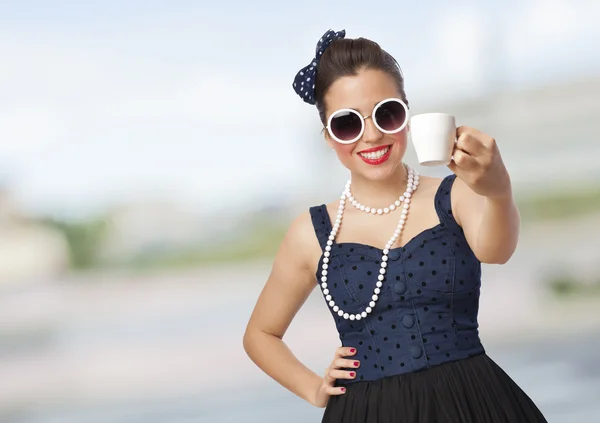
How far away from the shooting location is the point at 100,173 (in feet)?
14.7

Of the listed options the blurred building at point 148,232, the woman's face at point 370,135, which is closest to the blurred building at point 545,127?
the blurred building at point 148,232

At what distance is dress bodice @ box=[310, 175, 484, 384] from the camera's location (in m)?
1.90

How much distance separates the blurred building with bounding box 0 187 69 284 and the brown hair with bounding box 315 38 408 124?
2721mm

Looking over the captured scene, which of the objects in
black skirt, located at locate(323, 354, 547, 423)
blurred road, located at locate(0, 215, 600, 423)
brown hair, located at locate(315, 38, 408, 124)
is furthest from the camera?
blurred road, located at locate(0, 215, 600, 423)

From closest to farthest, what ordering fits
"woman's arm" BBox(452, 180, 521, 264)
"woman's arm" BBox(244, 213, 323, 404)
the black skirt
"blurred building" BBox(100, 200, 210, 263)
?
"woman's arm" BBox(452, 180, 521, 264) → the black skirt → "woman's arm" BBox(244, 213, 323, 404) → "blurred building" BBox(100, 200, 210, 263)

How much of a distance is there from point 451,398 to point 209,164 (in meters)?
2.75

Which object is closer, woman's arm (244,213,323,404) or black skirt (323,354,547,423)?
black skirt (323,354,547,423)

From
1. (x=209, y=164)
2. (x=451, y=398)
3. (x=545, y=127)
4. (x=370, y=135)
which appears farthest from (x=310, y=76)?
(x=545, y=127)

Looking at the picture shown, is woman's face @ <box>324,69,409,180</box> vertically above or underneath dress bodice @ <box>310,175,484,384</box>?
above

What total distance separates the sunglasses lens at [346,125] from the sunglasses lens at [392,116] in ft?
0.15

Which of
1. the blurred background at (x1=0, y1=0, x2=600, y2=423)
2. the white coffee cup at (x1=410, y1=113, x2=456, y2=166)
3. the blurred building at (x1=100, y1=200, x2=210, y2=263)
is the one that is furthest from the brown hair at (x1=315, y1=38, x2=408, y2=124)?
the blurred building at (x1=100, y1=200, x2=210, y2=263)

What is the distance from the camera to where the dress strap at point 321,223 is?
2064 millimetres

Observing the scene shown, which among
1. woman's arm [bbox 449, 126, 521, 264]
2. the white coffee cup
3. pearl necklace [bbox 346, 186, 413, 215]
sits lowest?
woman's arm [bbox 449, 126, 521, 264]

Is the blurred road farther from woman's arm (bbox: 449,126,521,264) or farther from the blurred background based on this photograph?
woman's arm (bbox: 449,126,521,264)
